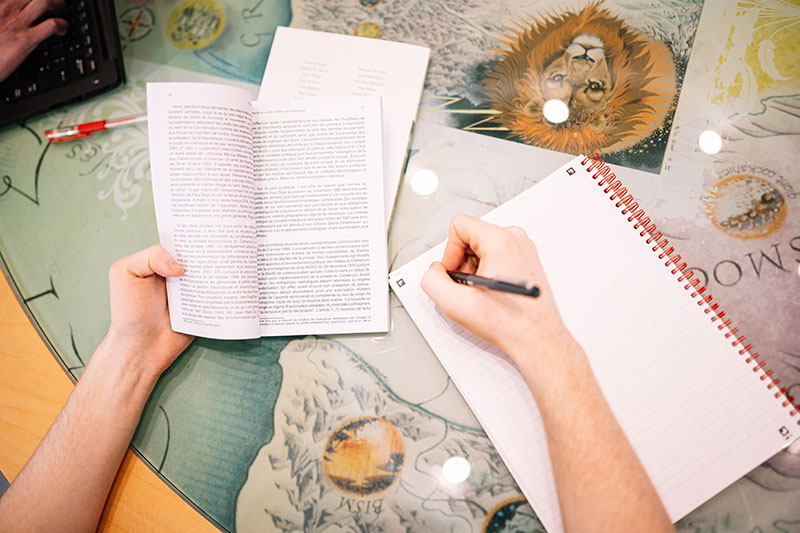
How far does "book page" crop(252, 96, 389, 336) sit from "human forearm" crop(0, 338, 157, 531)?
0.21 metres

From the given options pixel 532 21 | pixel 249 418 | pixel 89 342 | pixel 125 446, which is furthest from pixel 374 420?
pixel 532 21

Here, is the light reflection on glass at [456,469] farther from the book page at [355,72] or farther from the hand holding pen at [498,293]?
the book page at [355,72]

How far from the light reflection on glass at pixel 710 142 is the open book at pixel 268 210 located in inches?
19.2

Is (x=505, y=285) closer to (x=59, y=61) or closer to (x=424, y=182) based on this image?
(x=424, y=182)

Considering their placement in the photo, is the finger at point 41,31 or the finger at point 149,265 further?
the finger at point 41,31

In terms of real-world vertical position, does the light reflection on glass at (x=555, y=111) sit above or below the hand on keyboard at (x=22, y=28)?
below

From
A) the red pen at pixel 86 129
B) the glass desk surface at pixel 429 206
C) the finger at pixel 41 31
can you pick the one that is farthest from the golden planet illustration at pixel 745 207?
the finger at pixel 41 31

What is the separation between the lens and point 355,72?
76 cm

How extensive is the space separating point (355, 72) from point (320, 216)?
0.86 feet

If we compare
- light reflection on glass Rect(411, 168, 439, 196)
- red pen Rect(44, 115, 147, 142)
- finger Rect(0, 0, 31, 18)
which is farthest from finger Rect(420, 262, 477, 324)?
finger Rect(0, 0, 31, 18)

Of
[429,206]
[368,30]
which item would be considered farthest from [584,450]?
[368,30]

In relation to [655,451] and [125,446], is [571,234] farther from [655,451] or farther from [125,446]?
[125,446]

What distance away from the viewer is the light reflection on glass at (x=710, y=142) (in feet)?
2.26

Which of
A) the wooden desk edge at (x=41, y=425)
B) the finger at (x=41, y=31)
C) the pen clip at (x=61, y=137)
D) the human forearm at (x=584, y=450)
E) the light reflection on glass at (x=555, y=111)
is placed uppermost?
the finger at (x=41, y=31)
